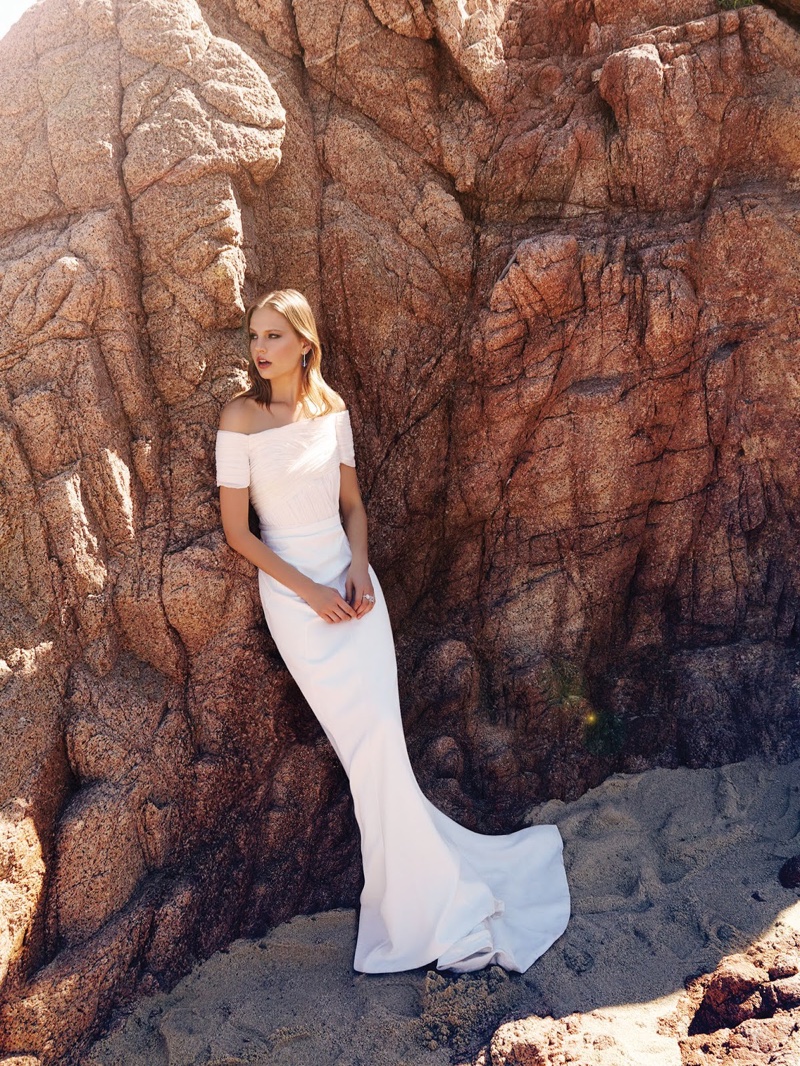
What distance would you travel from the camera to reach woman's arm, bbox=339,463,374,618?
13.0 ft

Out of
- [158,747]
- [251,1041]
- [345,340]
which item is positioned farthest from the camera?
[345,340]

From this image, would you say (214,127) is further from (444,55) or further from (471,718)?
(471,718)

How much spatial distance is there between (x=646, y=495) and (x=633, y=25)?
8.34 ft

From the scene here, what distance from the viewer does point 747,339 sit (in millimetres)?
4699

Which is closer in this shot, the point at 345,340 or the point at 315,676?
the point at 315,676

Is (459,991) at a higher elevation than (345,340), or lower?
lower

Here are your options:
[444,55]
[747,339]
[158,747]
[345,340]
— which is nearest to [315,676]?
[158,747]

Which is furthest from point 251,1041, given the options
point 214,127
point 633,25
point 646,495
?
point 633,25

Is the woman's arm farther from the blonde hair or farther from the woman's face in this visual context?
the woman's face

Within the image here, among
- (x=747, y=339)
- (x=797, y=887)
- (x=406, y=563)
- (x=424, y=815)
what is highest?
(x=747, y=339)

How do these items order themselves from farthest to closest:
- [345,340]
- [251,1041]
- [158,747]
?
[345,340]
[158,747]
[251,1041]

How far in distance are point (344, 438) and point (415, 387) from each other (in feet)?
2.47

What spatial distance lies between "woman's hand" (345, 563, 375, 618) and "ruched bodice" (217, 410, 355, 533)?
Answer: 0.29m

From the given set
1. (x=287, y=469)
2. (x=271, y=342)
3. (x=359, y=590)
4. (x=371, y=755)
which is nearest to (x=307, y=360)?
(x=271, y=342)
